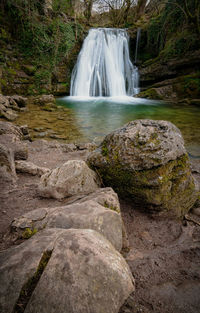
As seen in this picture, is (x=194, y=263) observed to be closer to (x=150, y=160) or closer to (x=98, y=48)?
(x=150, y=160)

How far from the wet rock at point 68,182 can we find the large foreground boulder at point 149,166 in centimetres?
21

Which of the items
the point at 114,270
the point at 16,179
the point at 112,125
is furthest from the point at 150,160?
the point at 112,125

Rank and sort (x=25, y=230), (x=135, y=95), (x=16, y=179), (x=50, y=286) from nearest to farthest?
(x=50, y=286), (x=25, y=230), (x=16, y=179), (x=135, y=95)

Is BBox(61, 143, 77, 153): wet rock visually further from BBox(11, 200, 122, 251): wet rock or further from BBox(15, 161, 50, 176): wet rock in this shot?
BBox(11, 200, 122, 251): wet rock

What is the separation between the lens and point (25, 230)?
155cm

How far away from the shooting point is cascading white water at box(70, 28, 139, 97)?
14.8m

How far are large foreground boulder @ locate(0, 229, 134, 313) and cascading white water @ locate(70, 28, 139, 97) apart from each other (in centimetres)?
1455

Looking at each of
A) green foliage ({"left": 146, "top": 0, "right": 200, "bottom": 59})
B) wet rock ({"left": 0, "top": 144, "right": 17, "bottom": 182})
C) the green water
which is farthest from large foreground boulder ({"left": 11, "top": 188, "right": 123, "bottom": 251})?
green foliage ({"left": 146, "top": 0, "right": 200, "bottom": 59})

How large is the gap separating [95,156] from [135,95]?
44.5 feet

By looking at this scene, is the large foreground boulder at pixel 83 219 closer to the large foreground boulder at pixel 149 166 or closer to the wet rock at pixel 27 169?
the large foreground boulder at pixel 149 166

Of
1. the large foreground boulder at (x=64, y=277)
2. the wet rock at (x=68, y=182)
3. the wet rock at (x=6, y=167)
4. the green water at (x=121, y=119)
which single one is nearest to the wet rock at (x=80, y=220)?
the large foreground boulder at (x=64, y=277)

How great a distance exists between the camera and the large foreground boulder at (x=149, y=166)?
205cm

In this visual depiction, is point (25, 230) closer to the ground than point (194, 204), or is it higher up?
higher up

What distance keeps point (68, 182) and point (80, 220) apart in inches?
28.0
